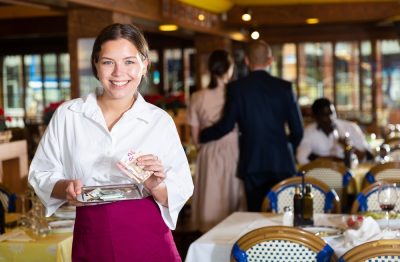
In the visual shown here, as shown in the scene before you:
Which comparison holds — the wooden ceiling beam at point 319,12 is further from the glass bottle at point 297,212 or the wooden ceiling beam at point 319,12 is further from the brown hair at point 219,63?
the glass bottle at point 297,212

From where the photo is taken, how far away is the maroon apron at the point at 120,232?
2.60 metres

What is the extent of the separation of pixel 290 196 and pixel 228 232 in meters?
1.04

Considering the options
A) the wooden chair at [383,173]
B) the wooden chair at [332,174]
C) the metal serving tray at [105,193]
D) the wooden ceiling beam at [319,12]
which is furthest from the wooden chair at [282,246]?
the wooden ceiling beam at [319,12]

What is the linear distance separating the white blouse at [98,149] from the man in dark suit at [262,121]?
3.85 m

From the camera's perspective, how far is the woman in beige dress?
23.2ft

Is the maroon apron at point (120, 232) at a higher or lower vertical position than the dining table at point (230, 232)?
higher

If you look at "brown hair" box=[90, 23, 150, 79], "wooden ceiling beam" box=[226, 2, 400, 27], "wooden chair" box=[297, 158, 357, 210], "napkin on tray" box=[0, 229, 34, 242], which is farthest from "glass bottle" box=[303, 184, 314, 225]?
"wooden ceiling beam" box=[226, 2, 400, 27]

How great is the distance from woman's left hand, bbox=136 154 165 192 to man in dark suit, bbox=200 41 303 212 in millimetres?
4004

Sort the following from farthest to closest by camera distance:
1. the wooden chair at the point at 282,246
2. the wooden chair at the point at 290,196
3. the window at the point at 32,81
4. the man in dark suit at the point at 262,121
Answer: the window at the point at 32,81 → the man in dark suit at the point at 262,121 → the wooden chair at the point at 290,196 → the wooden chair at the point at 282,246

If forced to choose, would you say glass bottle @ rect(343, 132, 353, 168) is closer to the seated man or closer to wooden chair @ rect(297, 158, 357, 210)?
the seated man

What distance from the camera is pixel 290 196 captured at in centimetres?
541

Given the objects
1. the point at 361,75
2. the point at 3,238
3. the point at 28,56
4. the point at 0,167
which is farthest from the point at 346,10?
the point at 3,238

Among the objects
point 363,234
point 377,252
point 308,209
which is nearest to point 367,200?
point 308,209

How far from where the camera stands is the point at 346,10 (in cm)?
1409
